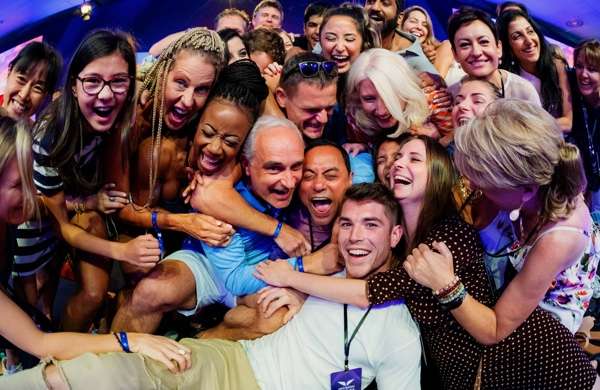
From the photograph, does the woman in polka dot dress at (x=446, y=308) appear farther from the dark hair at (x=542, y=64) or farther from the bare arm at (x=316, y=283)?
the dark hair at (x=542, y=64)

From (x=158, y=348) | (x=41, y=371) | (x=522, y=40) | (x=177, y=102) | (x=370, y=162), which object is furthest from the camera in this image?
(x=522, y=40)

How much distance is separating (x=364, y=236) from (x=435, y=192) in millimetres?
401

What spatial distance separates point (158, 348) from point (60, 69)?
2.28 metres

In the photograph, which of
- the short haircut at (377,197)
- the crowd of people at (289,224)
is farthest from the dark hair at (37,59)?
the short haircut at (377,197)

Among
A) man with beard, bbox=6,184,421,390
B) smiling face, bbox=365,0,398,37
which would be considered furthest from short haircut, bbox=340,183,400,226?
smiling face, bbox=365,0,398,37

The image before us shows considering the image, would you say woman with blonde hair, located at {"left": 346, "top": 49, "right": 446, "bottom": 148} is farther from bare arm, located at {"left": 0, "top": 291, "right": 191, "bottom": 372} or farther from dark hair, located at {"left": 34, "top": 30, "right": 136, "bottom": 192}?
bare arm, located at {"left": 0, "top": 291, "right": 191, "bottom": 372}

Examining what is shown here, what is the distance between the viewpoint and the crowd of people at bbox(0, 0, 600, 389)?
7.58 feet

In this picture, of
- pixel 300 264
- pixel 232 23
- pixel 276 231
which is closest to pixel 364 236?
pixel 300 264

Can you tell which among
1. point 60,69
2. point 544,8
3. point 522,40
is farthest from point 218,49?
point 544,8

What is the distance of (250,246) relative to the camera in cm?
318

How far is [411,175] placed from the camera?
2.80 meters

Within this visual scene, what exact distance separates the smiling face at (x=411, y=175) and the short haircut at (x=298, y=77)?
76cm

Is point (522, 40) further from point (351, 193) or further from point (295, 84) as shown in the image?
point (351, 193)

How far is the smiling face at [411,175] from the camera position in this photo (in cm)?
279
